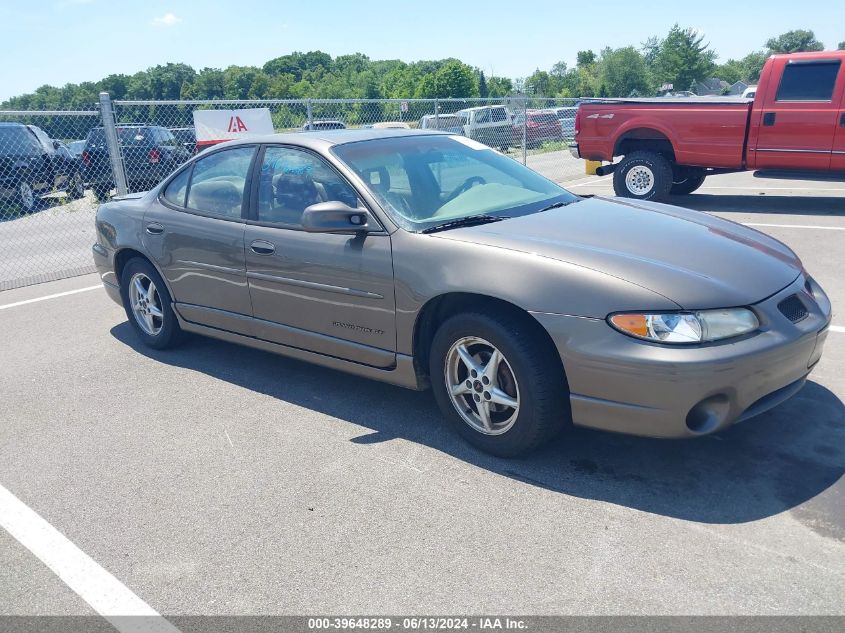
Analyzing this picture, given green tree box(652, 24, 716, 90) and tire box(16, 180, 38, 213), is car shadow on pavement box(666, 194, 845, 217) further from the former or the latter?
green tree box(652, 24, 716, 90)

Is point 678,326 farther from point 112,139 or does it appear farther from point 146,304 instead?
point 112,139

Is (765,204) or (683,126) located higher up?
(683,126)

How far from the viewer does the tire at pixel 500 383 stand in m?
3.24

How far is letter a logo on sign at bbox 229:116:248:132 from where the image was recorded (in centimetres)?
1066

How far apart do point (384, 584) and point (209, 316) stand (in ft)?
8.84

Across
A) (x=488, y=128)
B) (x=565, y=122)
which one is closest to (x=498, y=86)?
(x=565, y=122)

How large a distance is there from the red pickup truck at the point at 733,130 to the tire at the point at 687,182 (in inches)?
1.9

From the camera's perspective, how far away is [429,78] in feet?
316

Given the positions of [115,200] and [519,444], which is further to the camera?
[115,200]

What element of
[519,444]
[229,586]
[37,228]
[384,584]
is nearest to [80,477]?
[229,586]

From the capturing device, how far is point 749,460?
3365mm

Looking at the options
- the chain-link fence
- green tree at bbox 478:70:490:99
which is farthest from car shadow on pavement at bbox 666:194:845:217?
green tree at bbox 478:70:490:99

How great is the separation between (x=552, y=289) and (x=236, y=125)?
343 inches

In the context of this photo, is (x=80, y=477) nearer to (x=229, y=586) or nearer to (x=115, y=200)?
(x=229, y=586)
